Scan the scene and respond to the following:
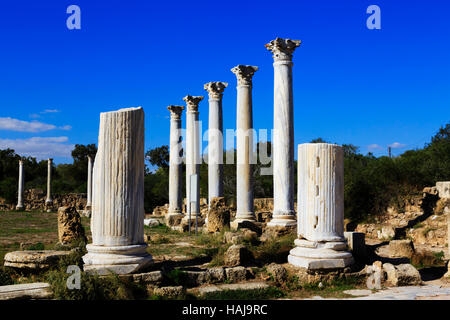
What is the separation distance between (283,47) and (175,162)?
10444 millimetres

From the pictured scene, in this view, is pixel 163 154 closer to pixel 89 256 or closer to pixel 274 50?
pixel 274 50

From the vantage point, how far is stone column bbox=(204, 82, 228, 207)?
19.1m

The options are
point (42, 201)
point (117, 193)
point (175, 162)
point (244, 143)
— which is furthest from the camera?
point (42, 201)

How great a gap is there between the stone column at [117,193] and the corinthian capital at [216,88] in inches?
448

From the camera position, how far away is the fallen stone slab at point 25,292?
6602 mm

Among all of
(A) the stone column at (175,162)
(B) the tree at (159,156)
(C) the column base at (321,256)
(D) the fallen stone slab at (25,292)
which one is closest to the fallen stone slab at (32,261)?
(D) the fallen stone slab at (25,292)

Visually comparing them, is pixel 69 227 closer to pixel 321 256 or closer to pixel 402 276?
pixel 321 256

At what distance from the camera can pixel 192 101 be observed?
2159cm

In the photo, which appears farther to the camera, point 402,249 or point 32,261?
point 402,249

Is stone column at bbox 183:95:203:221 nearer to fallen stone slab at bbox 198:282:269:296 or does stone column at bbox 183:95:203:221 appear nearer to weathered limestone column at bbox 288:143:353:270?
weathered limestone column at bbox 288:143:353:270

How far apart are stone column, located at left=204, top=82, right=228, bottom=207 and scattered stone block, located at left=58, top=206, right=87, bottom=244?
762cm

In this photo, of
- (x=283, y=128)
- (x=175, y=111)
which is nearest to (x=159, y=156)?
(x=175, y=111)

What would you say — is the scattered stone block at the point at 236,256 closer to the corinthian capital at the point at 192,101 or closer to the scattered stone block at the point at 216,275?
the scattered stone block at the point at 216,275

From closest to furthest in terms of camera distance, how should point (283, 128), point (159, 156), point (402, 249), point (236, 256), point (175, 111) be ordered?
point (236, 256) → point (402, 249) → point (283, 128) → point (175, 111) → point (159, 156)
